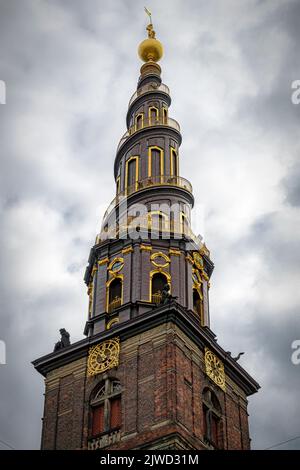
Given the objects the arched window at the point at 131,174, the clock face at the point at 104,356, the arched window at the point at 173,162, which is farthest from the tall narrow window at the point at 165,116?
the clock face at the point at 104,356

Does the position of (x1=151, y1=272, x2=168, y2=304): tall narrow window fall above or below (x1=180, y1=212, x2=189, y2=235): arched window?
below

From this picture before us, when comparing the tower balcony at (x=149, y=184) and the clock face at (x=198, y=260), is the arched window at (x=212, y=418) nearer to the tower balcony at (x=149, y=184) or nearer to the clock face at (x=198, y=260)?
the clock face at (x=198, y=260)

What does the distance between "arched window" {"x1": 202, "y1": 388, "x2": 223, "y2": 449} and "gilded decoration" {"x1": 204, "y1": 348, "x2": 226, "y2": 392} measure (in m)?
0.82

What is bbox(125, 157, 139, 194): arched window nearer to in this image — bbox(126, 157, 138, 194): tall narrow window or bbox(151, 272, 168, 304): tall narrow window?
bbox(126, 157, 138, 194): tall narrow window

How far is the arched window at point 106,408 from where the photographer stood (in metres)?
47.0

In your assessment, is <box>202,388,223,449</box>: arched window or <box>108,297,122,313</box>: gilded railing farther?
<box>108,297,122,313</box>: gilded railing

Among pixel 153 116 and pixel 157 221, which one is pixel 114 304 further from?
pixel 153 116

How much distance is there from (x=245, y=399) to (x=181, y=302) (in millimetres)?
6080

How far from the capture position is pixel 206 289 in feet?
182

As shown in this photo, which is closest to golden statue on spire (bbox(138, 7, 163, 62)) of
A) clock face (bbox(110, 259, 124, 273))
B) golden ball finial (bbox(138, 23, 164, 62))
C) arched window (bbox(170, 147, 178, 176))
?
golden ball finial (bbox(138, 23, 164, 62))

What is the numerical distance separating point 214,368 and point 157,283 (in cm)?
566

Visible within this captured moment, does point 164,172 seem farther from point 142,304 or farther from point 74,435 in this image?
point 74,435

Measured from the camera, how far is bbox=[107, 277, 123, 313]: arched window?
52.6 metres

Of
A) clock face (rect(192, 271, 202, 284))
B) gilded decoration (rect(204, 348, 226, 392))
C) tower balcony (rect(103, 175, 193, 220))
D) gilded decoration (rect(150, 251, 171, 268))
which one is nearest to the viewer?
gilded decoration (rect(204, 348, 226, 392))
